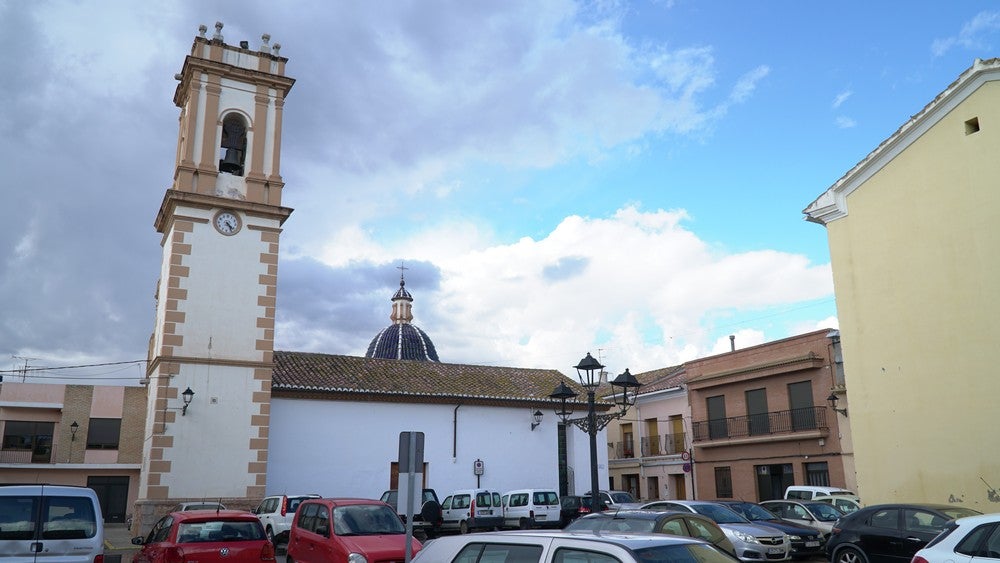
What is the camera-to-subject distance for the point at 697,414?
33.9m

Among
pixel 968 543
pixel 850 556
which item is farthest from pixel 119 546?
pixel 968 543

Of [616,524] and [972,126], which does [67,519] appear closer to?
[616,524]

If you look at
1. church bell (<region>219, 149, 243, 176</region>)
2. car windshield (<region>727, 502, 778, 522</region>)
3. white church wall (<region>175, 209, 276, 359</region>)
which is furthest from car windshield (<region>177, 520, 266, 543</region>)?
church bell (<region>219, 149, 243, 176</region>)

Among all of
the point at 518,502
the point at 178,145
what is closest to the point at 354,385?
the point at 518,502

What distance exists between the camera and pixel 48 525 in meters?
9.41

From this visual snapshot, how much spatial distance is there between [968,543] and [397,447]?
20.6 meters

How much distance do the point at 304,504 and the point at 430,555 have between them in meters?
7.06

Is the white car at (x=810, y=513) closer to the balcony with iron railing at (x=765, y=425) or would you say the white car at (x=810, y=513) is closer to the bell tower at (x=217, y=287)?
the balcony with iron railing at (x=765, y=425)

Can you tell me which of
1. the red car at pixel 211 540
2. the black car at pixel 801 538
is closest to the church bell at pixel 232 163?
the red car at pixel 211 540

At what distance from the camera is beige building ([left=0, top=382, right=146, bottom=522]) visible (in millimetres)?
34031

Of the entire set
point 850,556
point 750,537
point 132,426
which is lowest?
point 850,556

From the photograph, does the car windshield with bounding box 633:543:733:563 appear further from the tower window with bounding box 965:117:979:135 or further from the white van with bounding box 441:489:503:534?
the white van with bounding box 441:489:503:534

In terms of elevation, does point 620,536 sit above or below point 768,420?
below

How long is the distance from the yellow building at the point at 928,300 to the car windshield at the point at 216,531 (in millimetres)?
14722
